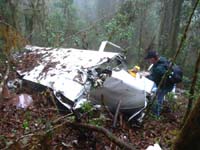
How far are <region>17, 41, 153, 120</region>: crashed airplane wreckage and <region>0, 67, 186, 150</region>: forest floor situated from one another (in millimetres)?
292

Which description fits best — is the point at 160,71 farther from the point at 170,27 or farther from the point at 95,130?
the point at 170,27

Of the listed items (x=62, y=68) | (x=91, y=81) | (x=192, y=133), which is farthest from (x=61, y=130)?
(x=192, y=133)

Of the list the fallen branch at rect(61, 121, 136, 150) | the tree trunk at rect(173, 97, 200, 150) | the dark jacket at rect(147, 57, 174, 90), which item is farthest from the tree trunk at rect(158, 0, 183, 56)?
the tree trunk at rect(173, 97, 200, 150)

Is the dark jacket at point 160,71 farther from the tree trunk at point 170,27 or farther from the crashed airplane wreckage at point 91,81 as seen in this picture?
the tree trunk at point 170,27

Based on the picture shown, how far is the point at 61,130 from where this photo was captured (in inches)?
197

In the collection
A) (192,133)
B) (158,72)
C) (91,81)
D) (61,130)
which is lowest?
(61,130)

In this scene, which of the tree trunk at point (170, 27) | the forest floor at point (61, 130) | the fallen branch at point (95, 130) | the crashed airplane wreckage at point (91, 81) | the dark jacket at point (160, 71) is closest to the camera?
the fallen branch at point (95, 130)

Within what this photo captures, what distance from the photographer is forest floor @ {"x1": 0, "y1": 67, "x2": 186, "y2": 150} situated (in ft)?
14.6

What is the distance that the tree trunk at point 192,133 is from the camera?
2.39m

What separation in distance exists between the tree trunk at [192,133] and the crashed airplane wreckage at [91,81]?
383 centimetres

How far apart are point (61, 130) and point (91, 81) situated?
193cm

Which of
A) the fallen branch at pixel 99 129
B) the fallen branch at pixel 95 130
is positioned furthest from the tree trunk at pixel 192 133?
the fallen branch at pixel 99 129

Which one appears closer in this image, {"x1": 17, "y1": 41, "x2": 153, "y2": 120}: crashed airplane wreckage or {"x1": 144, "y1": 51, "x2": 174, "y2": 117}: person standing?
{"x1": 17, "y1": 41, "x2": 153, "y2": 120}: crashed airplane wreckage

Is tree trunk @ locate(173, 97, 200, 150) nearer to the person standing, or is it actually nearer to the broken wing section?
the broken wing section
